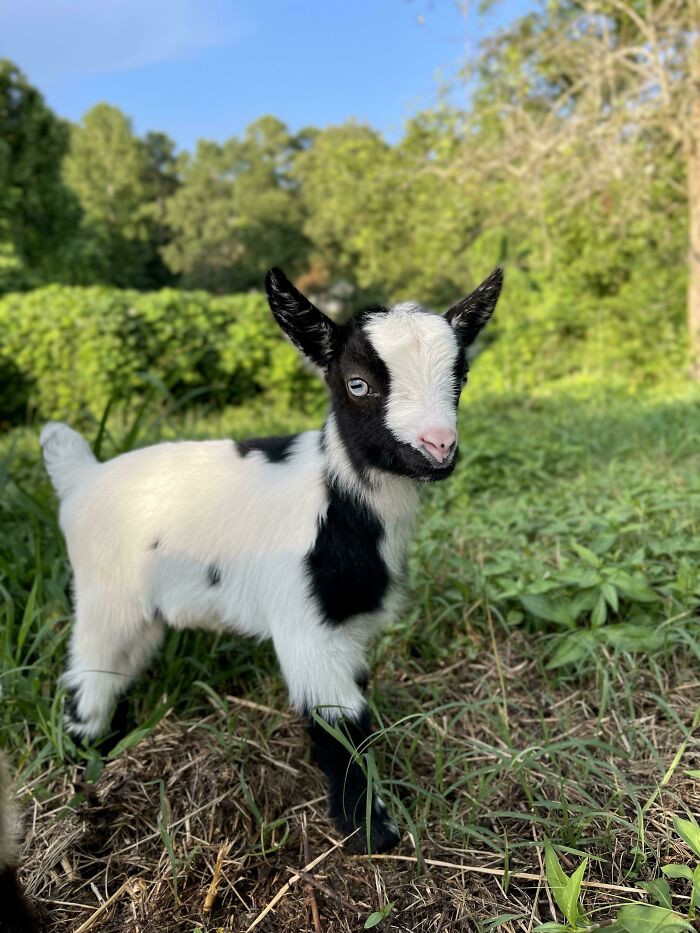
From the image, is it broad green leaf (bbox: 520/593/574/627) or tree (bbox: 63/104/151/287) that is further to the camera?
tree (bbox: 63/104/151/287)

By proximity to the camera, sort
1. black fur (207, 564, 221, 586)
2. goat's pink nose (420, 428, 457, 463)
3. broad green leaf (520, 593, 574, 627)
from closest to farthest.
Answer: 1. goat's pink nose (420, 428, 457, 463)
2. black fur (207, 564, 221, 586)
3. broad green leaf (520, 593, 574, 627)

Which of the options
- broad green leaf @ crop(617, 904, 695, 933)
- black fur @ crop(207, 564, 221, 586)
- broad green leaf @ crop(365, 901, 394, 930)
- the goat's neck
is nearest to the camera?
broad green leaf @ crop(617, 904, 695, 933)

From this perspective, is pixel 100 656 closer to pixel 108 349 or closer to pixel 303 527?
pixel 303 527

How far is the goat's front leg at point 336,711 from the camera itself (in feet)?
5.35

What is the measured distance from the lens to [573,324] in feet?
36.0

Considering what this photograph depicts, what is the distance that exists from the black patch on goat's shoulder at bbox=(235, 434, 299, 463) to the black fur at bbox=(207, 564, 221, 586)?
0.33m

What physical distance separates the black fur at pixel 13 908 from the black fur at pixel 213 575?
752mm

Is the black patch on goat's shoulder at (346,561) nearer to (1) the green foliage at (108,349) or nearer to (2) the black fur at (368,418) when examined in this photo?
(2) the black fur at (368,418)

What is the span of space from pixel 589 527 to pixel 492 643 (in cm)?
84

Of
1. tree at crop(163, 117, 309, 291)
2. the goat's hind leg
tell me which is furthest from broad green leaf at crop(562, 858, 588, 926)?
tree at crop(163, 117, 309, 291)

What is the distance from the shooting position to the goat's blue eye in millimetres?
1626

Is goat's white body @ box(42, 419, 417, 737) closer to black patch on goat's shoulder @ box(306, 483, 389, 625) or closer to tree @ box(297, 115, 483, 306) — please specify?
black patch on goat's shoulder @ box(306, 483, 389, 625)

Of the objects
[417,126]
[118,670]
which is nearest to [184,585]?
[118,670]

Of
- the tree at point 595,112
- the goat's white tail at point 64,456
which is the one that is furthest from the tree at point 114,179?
the goat's white tail at point 64,456
